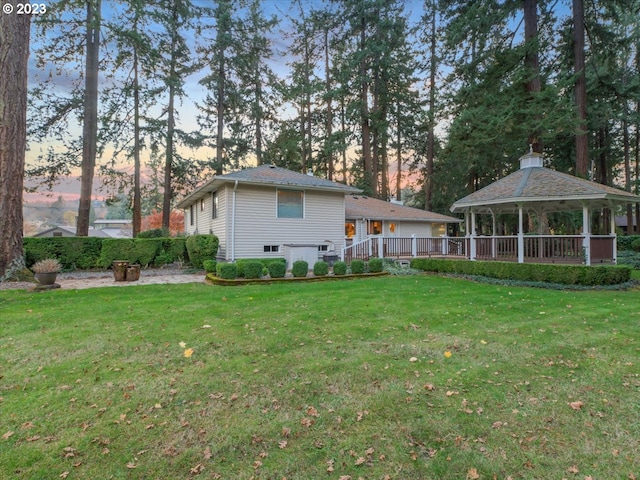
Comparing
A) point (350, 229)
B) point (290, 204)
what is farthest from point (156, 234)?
point (350, 229)

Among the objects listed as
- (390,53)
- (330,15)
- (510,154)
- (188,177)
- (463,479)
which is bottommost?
(463,479)

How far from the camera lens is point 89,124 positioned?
609 inches

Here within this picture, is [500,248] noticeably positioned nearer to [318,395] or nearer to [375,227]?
[375,227]

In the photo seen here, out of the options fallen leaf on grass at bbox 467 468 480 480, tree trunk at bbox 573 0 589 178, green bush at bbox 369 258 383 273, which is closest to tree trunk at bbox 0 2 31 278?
green bush at bbox 369 258 383 273

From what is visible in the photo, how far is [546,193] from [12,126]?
1614 cm

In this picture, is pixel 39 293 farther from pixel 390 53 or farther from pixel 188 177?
pixel 390 53

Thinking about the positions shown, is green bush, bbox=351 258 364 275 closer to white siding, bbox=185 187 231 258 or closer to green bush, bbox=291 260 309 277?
green bush, bbox=291 260 309 277

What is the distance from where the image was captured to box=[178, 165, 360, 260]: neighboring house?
12695mm

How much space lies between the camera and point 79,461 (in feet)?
6.93

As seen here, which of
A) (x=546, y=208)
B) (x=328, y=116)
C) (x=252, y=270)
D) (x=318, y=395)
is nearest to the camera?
(x=318, y=395)

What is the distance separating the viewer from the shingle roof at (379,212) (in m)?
17.7

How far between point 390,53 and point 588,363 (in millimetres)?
25414

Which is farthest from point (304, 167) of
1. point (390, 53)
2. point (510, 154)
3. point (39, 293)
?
point (39, 293)

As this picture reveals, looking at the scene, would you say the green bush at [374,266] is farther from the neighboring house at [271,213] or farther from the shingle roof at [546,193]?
the shingle roof at [546,193]
